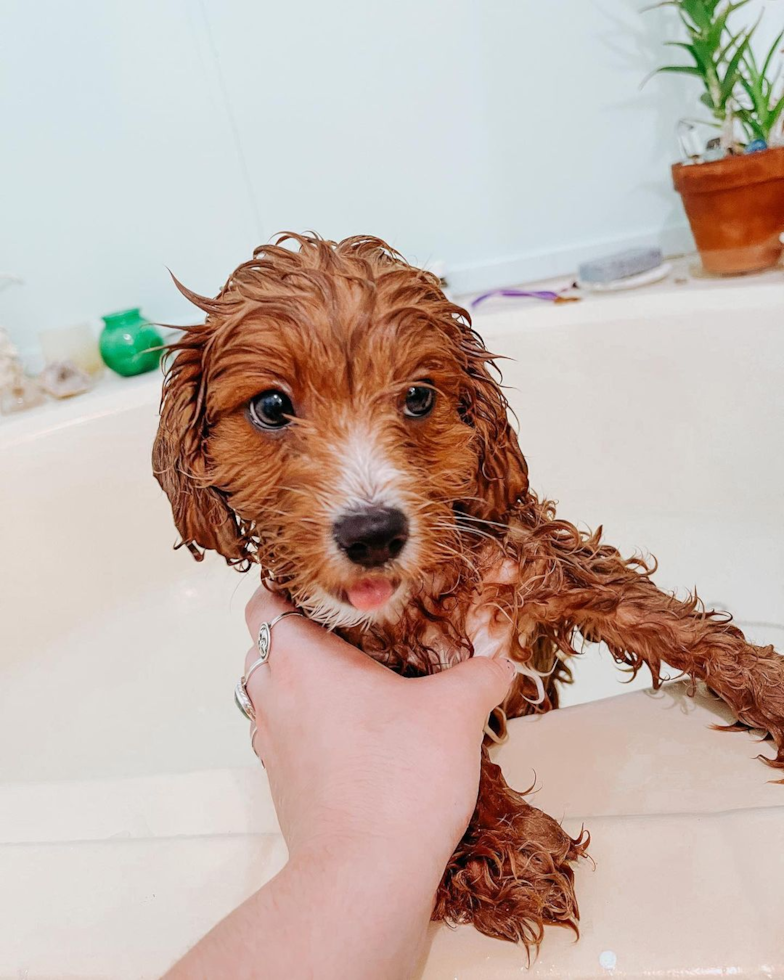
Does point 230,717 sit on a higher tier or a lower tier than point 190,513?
lower

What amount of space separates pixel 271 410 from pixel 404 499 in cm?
27

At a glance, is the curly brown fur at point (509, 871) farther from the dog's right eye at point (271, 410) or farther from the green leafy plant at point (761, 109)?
the green leafy plant at point (761, 109)

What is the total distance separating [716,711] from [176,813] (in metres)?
0.88

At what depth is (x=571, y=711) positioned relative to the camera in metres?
1.37

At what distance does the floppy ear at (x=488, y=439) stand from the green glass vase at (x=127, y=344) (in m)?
2.08

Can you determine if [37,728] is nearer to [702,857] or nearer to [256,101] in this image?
[702,857]

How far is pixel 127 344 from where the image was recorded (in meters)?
3.18

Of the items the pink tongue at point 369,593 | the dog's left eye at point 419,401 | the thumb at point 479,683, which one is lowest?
the thumb at point 479,683

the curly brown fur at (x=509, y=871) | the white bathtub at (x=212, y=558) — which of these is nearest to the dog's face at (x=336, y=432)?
the curly brown fur at (x=509, y=871)

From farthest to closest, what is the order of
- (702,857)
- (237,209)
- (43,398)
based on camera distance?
(237,209) → (43,398) → (702,857)

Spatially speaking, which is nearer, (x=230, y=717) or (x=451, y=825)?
(x=451, y=825)

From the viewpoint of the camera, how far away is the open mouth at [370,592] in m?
1.18

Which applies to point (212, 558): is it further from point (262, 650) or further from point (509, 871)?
point (509, 871)

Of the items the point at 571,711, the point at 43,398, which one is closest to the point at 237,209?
the point at 43,398
